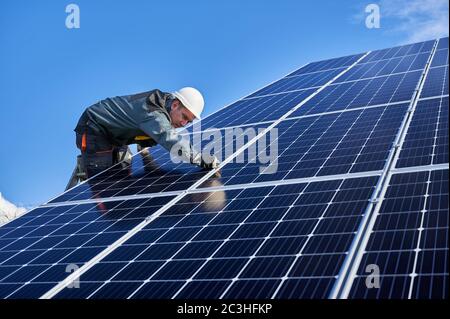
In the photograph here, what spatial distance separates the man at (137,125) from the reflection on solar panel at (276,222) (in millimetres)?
412

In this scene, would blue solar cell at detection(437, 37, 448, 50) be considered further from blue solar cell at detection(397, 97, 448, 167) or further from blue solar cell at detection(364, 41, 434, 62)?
blue solar cell at detection(397, 97, 448, 167)

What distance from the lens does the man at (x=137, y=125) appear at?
969 centimetres

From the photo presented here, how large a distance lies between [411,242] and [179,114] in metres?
6.01

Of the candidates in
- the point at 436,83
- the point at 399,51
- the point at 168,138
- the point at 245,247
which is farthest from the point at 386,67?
the point at 245,247

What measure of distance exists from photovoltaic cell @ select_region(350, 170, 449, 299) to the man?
3706 millimetres

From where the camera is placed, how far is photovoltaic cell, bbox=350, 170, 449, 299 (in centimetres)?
463

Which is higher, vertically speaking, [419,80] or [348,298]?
[419,80]

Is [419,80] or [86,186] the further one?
[419,80]

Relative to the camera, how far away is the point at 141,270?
614 cm

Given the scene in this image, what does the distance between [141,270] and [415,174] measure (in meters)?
3.19

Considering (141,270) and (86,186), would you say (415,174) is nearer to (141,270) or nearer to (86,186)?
(141,270)

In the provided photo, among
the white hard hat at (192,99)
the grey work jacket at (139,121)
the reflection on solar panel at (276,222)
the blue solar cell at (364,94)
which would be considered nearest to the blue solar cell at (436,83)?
the reflection on solar panel at (276,222)

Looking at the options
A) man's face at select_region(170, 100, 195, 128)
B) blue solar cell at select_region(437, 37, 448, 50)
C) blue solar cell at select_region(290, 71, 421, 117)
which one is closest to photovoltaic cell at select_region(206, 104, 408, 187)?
blue solar cell at select_region(290, 71, 421, 117)
